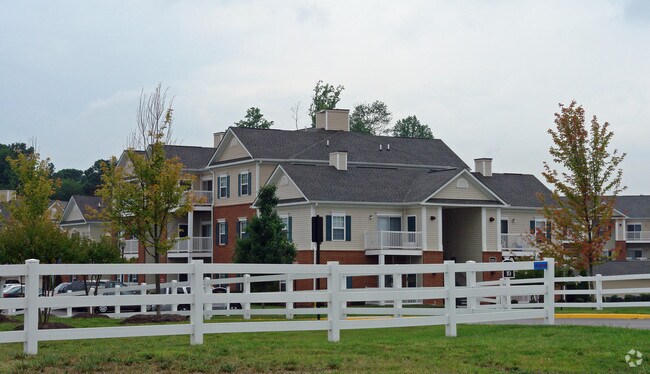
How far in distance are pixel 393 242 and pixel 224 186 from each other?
1363 centimetres

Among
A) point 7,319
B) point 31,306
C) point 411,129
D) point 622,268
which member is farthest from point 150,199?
point 411,129

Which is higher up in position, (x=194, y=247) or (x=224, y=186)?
(x=224, y=186)

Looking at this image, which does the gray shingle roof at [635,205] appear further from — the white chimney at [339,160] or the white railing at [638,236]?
the white chimney at [339,160]

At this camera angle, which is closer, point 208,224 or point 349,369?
point 349,369

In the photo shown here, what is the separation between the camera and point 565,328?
704 inches

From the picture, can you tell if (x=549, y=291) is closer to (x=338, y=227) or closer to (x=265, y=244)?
(x=265, y=244)

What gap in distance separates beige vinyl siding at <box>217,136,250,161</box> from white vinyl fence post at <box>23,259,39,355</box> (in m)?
46.4

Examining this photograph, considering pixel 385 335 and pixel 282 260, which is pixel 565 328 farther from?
pixel 282 260

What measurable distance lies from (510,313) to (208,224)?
48.2 metres

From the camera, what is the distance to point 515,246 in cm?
6100

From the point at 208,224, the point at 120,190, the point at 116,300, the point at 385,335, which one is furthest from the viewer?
the point at 208,224

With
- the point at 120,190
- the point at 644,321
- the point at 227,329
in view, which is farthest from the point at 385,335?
the point at 120,190

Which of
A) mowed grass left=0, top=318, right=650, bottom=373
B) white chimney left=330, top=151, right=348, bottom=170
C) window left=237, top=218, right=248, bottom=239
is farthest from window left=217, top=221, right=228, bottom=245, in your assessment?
mowed grass left=0, top=318, right=650, bottom=373

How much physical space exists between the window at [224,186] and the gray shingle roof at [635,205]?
49.1 m
